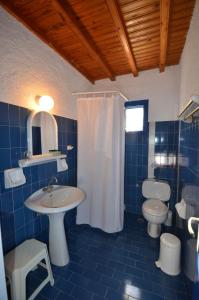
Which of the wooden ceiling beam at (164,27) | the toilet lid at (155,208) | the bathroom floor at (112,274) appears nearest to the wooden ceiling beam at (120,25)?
the wooden ceiling beam at (164,27)

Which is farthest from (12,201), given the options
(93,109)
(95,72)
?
(95,72)

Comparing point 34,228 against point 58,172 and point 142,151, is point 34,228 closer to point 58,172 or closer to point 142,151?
point 58,172

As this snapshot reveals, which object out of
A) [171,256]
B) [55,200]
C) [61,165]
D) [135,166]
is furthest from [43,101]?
[171,256]

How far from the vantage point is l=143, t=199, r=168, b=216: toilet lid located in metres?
2.03

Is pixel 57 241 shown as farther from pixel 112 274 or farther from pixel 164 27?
pixel 164 27

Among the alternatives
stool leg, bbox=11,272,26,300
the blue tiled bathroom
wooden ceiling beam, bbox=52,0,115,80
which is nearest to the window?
the blue tiled bathroom

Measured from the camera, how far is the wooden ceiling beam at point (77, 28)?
1.34 metres

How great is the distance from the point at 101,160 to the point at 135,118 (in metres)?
1.09

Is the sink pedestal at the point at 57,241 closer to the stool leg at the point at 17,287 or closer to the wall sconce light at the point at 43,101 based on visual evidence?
the stool leg at the point at 17,287

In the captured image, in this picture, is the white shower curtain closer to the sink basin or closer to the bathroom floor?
the bathroom floor

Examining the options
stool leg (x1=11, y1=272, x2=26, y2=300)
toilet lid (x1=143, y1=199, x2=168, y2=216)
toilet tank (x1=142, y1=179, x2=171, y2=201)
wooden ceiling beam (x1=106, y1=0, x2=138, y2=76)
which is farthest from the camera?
toilet tank (x1=142, y1=179, x2=171, y2=201)

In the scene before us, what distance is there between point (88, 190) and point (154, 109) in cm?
175

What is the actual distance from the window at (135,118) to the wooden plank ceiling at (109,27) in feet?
2.28

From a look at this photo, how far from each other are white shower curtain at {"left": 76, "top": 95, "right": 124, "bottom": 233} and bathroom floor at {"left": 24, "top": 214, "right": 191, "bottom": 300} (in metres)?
0.29
